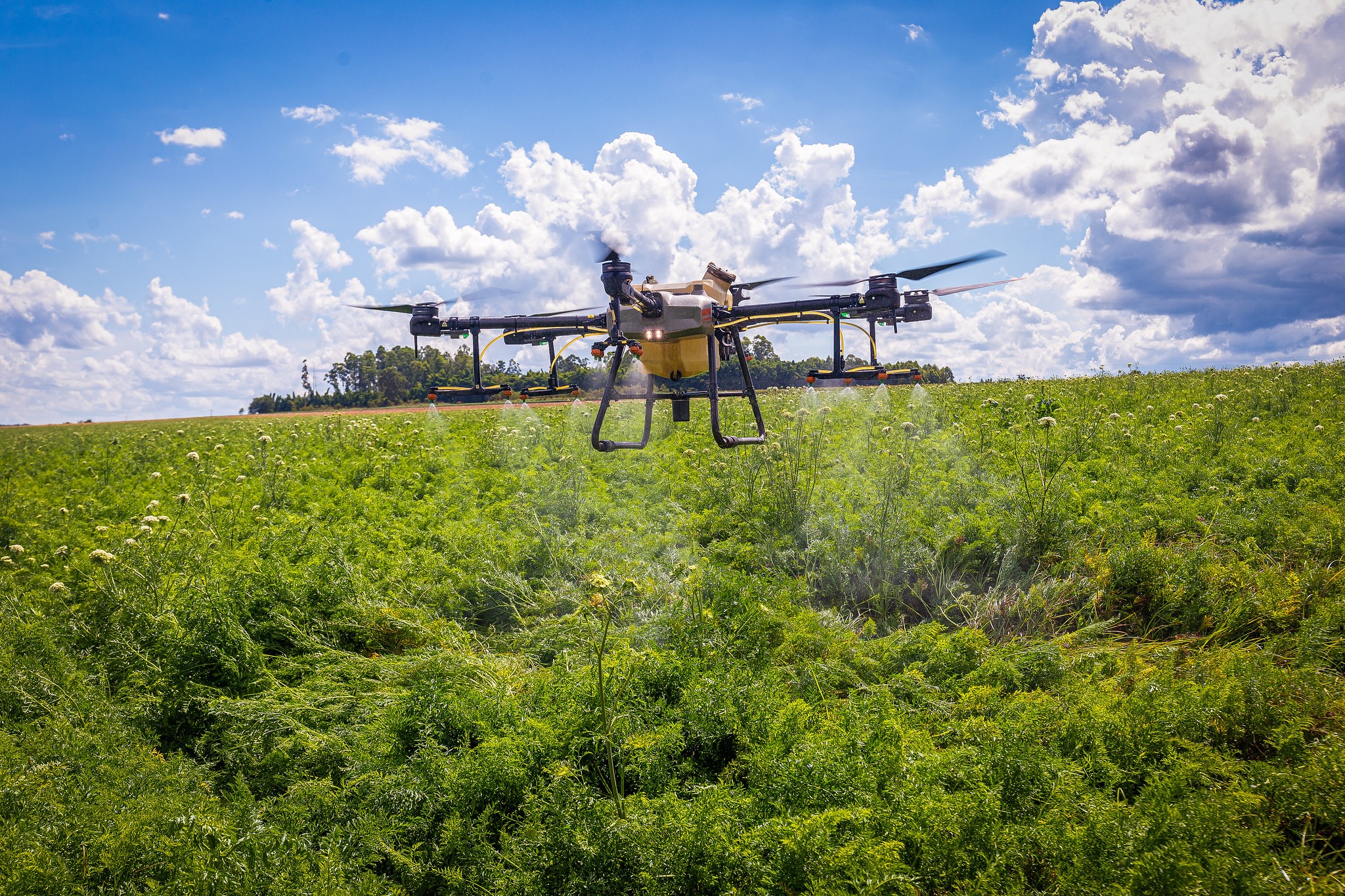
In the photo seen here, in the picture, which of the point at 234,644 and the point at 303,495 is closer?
the point at 234,644

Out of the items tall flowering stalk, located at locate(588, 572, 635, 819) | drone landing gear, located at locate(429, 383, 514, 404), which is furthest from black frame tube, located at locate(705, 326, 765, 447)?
tall flowering stalk, located at locate(588, 572, 635, 819)

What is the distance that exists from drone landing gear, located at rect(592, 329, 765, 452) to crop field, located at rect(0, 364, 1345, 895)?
1.24m

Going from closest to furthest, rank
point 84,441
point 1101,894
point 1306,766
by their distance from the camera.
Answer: point 1101,894 → point 1306,766 → point 84,441

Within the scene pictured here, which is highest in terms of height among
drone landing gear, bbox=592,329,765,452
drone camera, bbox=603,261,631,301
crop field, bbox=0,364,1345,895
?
drone camera, bbox=603,261,631,301

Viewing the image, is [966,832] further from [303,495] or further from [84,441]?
[84,441]

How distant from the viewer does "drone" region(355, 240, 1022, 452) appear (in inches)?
274

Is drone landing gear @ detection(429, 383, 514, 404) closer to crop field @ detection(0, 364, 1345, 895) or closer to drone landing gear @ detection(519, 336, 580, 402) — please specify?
drone landing gear @ detection(519, 336, 580, 402)

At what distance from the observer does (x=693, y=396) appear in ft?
26.0

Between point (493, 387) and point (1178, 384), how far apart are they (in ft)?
51.0

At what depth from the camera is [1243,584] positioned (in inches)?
246

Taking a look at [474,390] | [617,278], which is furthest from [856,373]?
[474,390]

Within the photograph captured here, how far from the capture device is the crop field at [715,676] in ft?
10.8

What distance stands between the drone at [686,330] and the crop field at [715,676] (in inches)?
64.1

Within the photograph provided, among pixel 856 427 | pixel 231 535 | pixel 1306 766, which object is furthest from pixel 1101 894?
pixel 856 427
